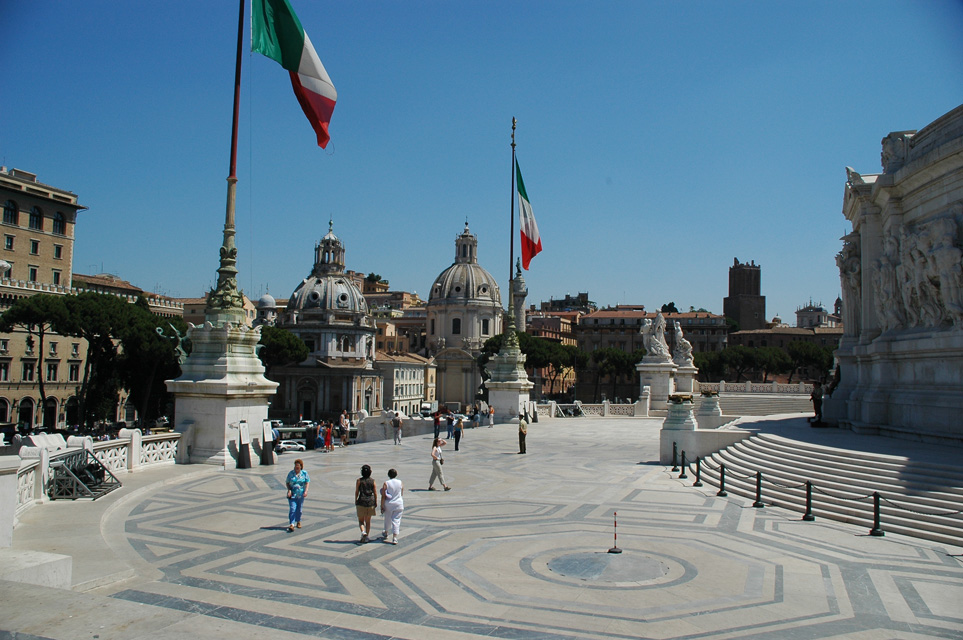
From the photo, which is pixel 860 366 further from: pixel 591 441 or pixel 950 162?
pixel 591 441

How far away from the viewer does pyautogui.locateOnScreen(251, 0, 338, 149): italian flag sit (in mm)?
17594

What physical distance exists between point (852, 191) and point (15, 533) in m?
22.0

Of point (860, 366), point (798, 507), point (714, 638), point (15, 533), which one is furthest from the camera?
point (860, 366)

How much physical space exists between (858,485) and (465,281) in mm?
115327

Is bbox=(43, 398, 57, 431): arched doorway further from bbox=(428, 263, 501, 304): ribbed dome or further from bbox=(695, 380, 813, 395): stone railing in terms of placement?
bbox=(428, 263, 501, 304): ribbed dome

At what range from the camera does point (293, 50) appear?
17781mm

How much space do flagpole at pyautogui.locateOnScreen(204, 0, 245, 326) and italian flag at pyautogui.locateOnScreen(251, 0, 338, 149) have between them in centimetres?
92

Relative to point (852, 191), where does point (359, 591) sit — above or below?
below

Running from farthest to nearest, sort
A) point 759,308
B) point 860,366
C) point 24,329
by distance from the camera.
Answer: point 759,308 < point 24,329 < point 860,366

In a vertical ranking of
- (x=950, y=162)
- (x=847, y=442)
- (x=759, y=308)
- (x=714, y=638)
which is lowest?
(x=714, y=638)

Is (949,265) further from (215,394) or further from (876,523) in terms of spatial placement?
(215,394)

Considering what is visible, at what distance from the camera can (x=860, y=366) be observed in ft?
67.8

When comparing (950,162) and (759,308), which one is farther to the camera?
(759,308)

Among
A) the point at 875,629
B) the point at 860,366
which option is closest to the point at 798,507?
the point at 875,629
